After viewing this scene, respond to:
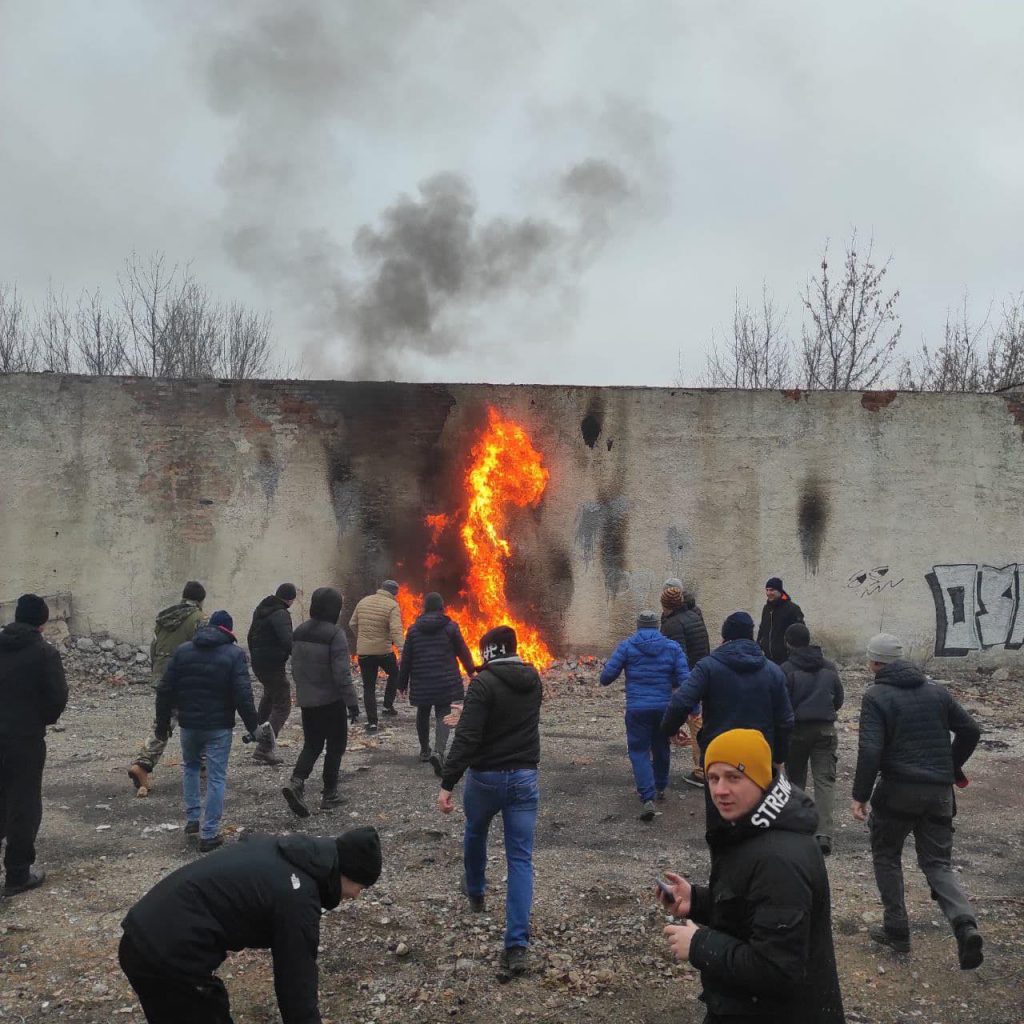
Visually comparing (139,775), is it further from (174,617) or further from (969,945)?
(969,945)

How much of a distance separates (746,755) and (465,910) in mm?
3366

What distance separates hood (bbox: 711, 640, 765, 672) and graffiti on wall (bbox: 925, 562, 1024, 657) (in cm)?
861

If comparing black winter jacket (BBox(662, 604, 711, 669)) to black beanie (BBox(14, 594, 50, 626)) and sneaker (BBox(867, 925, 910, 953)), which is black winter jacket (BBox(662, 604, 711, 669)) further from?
black beanie (BBox(14, 594, 50, 626))

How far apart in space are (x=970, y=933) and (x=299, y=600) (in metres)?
10.2

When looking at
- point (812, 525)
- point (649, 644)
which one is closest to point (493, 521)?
point (812, 525)

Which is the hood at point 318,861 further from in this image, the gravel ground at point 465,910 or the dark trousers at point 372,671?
the dark trousers at point 372,671

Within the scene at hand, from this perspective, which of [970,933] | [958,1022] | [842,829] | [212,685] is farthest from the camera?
[842,829]

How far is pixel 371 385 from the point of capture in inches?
514

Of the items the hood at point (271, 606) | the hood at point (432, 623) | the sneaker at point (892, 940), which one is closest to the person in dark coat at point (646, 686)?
the hood at point (432, 623)

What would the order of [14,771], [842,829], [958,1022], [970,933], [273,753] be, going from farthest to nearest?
[273,753], [842,829], [14,771], [970,933], [958,1022]

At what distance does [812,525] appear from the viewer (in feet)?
42.8

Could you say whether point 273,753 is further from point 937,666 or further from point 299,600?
point 937,666

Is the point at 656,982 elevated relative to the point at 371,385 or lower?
lower

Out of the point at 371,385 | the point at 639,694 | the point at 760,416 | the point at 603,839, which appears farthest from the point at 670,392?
the point at 603,839
